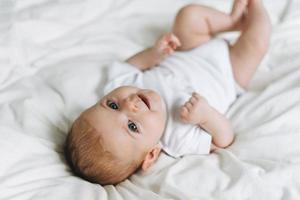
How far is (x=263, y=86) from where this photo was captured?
1272 millimetres

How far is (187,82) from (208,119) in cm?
18

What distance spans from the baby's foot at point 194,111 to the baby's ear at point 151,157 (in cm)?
9

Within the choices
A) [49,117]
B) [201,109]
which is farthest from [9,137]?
[201,109]

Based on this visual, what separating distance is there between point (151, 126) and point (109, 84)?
20 centimetres

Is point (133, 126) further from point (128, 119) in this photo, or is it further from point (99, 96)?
point (99, 96)

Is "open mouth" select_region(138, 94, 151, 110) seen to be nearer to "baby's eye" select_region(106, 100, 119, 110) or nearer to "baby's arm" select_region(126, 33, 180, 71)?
"baby's eye" select_region(106, 100, 119, 110)

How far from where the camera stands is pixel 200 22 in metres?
1.36

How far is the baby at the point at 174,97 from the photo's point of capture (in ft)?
3.43

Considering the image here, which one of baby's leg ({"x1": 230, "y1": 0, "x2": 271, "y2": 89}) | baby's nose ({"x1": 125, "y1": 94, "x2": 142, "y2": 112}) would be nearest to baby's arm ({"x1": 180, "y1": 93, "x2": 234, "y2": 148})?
baby's nose ({"x1": 125, "y1": 94, "x2": 142, "y2": 112})

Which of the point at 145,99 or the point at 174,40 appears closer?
the point at 145,99

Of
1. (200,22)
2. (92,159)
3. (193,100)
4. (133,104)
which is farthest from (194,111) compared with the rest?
(200,22)

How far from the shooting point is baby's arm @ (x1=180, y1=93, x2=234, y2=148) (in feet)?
3.58

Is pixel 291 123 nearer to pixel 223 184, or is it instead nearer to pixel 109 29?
pixel 223 184

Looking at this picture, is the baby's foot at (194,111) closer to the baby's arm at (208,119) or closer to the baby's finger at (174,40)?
the baby's arm at (208,119)
